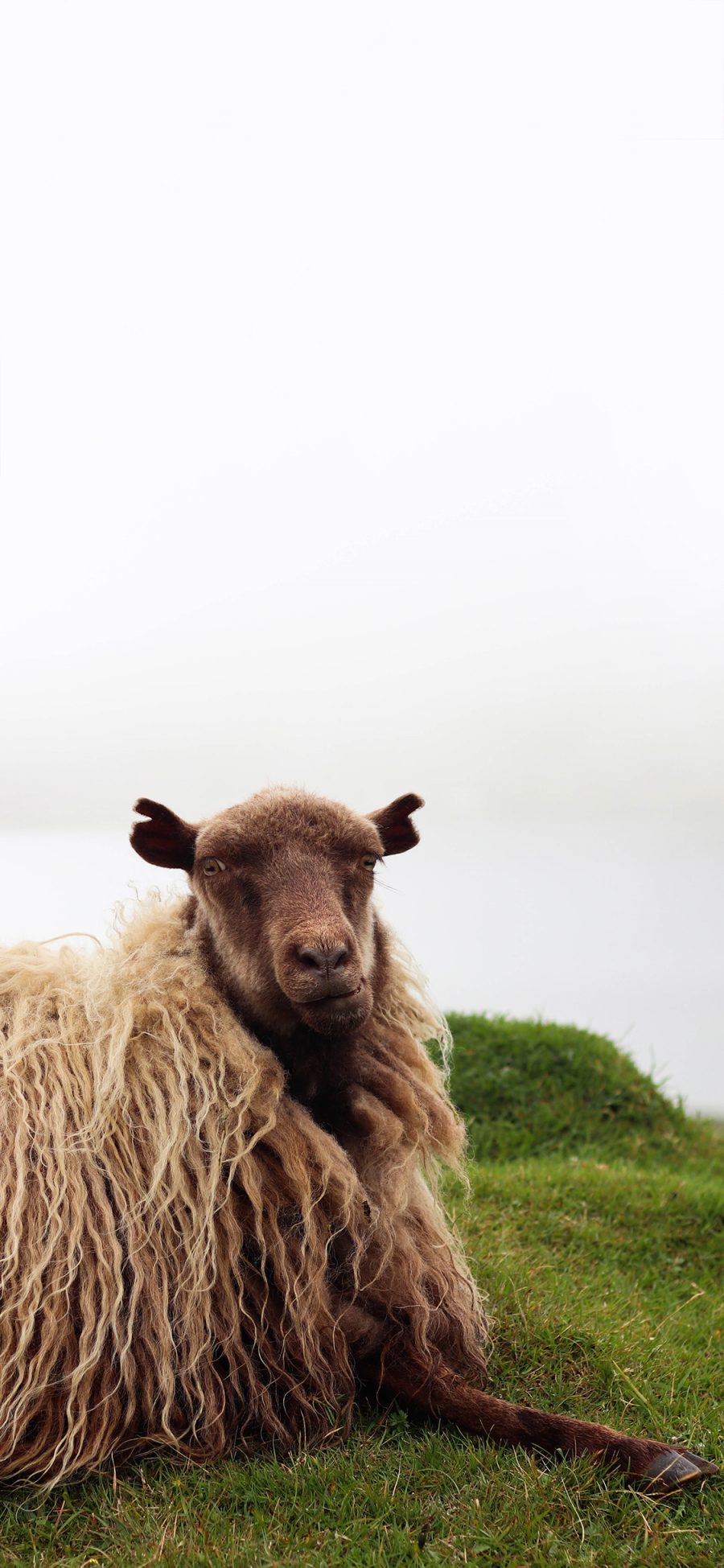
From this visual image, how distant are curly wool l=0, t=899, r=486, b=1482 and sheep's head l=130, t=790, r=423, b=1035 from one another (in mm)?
257

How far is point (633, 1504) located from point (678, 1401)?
857 mm

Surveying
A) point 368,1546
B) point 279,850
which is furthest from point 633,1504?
point 279,850

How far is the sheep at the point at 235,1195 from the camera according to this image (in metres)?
3.58

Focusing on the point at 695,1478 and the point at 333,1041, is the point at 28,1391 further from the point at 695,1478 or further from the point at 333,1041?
the point at 695,1478

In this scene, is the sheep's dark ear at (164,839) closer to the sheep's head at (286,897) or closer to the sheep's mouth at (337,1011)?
the sheep's head at (286,897)

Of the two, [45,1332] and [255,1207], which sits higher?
[255,1207]

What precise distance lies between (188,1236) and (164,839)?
1326 millimetres

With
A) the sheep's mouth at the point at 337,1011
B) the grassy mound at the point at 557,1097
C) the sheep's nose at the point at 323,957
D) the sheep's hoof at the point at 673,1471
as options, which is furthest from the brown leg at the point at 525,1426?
the grassy mound at the point at 557,1097

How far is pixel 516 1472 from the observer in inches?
132

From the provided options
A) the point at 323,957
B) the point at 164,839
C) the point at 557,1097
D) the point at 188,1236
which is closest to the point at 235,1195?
the point at 188,1236

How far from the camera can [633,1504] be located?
326 centimetres

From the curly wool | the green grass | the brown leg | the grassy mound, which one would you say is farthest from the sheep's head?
the grassy mound

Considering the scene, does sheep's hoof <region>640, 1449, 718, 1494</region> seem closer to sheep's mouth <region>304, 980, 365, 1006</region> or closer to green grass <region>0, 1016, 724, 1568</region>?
green grass <region>0, 1016, 724, 1568</region>

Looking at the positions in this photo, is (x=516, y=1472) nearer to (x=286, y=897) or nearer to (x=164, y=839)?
(x=286, y=897)
